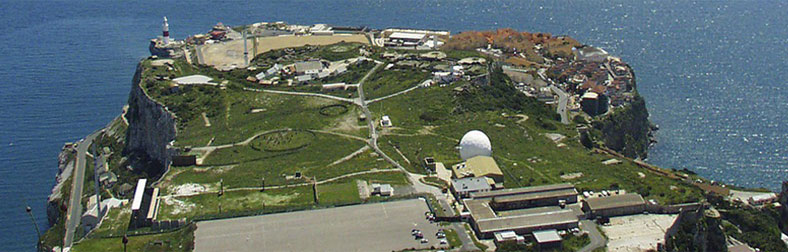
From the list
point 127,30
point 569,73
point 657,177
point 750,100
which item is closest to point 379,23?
point 127,30

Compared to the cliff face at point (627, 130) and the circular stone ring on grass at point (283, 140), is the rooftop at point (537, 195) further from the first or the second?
the cliff face at point (627, 130)

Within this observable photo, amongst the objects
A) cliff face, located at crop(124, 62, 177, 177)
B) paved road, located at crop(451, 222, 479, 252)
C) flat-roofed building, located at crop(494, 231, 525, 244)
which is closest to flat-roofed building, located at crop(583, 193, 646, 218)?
flat-roofed building, located at crop(494, 231, 525, 244)

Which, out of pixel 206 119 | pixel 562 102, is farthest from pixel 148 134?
pixel 562 102

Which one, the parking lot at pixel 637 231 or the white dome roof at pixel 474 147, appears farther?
the white dome roof at pixel 474 147

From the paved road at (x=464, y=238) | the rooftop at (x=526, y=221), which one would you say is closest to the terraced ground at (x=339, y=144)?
the rooftop at (x=526, y=221)

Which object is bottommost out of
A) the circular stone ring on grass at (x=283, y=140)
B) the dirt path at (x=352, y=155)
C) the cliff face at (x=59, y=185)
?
the cliff face at (x=59, y=185)

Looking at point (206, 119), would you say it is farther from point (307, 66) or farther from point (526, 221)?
point (526, 221)

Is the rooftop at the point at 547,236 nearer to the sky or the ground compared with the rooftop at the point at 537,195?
nearer to the ground
